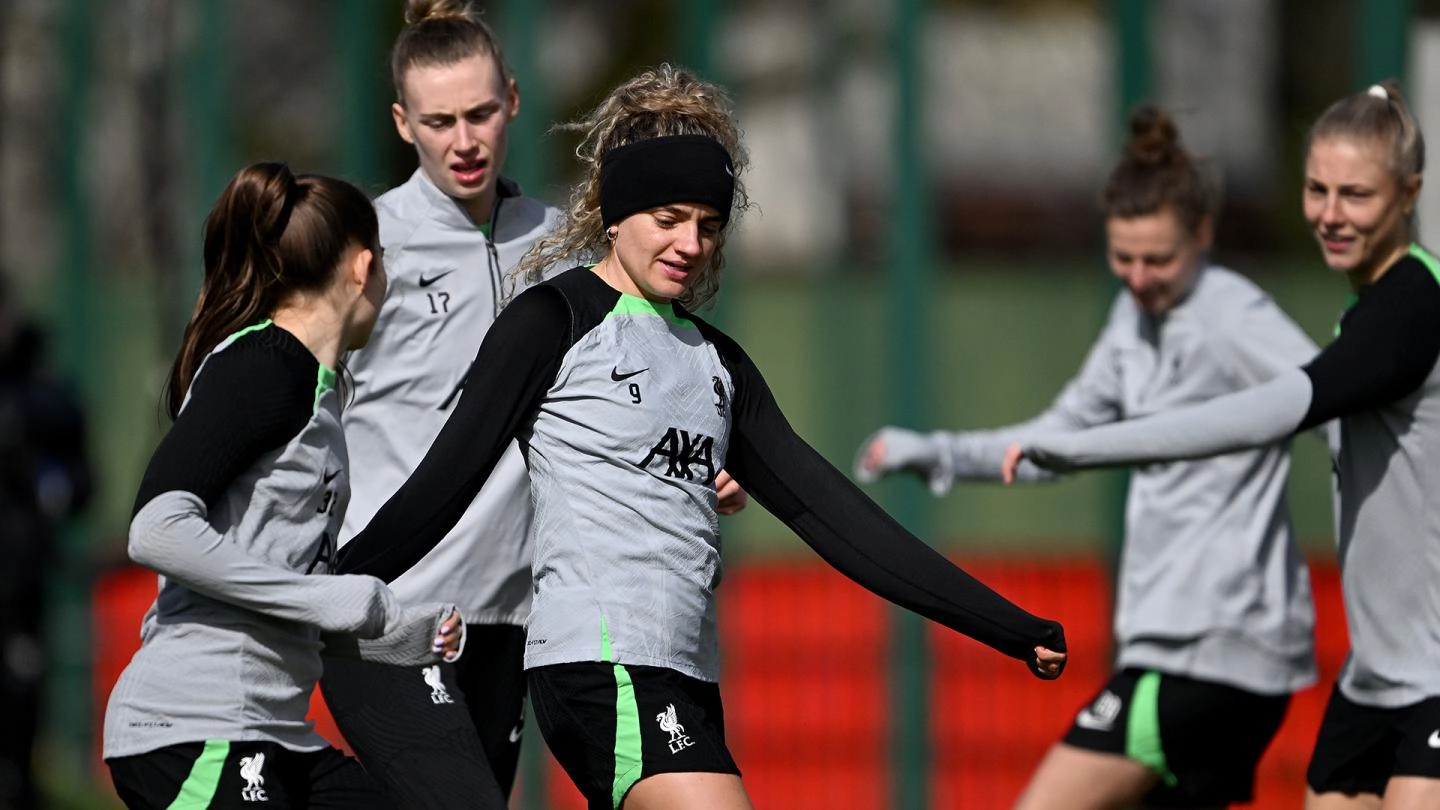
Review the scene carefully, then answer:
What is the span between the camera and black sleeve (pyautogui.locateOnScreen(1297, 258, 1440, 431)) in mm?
4934

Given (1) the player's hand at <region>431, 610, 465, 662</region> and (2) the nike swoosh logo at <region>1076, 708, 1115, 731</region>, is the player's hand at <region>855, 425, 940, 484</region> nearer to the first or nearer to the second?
(2) the nike swoosh logo at <region>1076, 708, 1115, 731</region>

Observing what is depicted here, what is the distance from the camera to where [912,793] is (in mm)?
8836

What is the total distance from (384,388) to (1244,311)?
2.21 m

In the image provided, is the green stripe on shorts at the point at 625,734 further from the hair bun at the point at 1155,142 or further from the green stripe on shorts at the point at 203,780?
the hair bun at the point at 1155,142

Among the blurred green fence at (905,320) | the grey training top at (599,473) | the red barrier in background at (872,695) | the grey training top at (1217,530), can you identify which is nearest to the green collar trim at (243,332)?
the grey training top at (599,473)

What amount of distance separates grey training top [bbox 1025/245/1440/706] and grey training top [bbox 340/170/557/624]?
130cm

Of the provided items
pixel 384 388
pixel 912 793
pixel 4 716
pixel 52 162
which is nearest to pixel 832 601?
pixel 912 793

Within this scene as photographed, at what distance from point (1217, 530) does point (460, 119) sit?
222 cm

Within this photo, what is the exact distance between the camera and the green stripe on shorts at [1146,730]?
19.9ft

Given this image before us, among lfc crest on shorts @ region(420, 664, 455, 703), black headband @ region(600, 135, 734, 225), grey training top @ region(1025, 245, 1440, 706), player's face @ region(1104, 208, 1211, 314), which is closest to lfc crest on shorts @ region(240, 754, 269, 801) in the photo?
lfc crest on shorts @ region(420, 664, 455, 703)

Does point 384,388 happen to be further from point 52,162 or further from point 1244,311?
point 52,162

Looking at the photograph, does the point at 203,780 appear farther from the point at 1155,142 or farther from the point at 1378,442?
the point at 1155,142

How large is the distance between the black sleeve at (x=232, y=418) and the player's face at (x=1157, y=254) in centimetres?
246

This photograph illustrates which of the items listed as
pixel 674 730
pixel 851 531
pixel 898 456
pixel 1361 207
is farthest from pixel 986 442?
pixel 674 730
